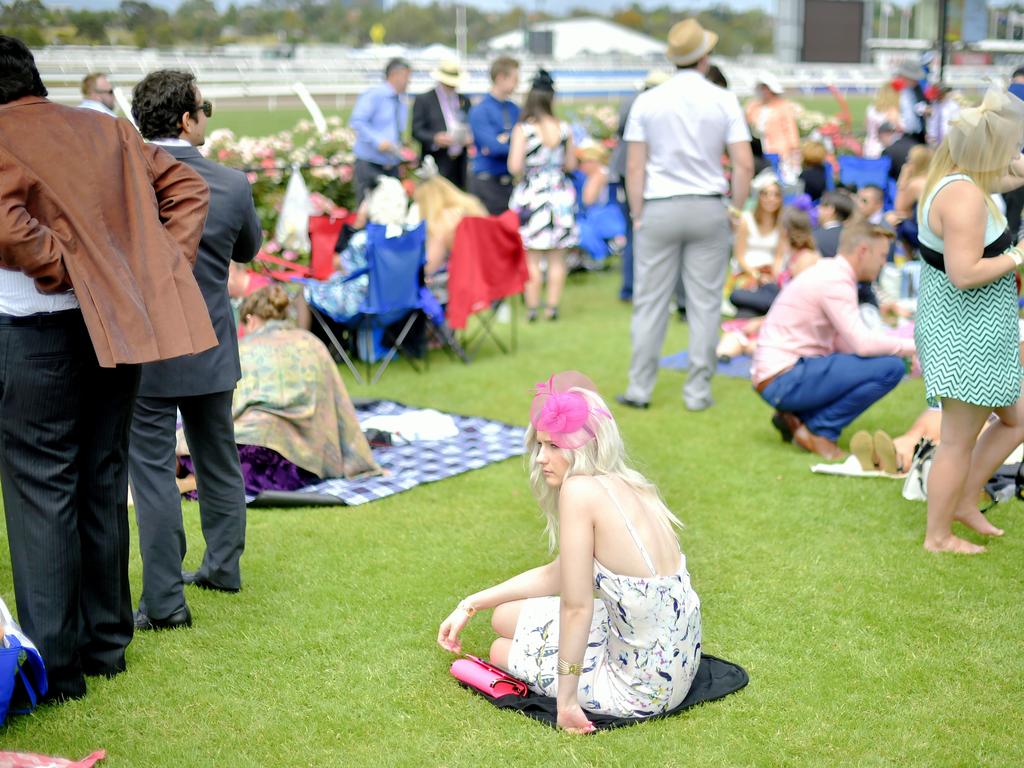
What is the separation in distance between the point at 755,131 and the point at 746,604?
8.99m

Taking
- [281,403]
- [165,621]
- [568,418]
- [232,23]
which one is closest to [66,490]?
[165,621]

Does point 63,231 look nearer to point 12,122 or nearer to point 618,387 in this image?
point 12,122

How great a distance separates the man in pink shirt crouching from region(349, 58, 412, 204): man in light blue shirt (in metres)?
4.66

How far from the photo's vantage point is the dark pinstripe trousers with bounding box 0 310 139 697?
10.1 feet

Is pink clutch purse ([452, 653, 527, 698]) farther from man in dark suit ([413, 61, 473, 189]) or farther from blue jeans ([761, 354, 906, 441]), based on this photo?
man in dark suit ([413, 61, 473, 189])

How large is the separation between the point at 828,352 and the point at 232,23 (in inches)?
381

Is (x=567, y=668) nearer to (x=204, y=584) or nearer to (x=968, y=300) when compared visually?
(x=204, y=584)

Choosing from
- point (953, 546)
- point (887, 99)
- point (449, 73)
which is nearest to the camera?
point (953, 546)

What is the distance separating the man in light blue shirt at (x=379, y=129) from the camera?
9.67m

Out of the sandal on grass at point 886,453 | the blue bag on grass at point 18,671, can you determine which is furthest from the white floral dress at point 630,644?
the sandal on grass at point 886,453

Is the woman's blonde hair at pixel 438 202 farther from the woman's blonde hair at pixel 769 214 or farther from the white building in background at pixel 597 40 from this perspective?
the white building in background at pixel 597 40

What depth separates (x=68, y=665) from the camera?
10.8 ft

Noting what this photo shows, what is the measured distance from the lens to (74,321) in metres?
3.09

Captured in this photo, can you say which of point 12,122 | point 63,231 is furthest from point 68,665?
point 12,122
